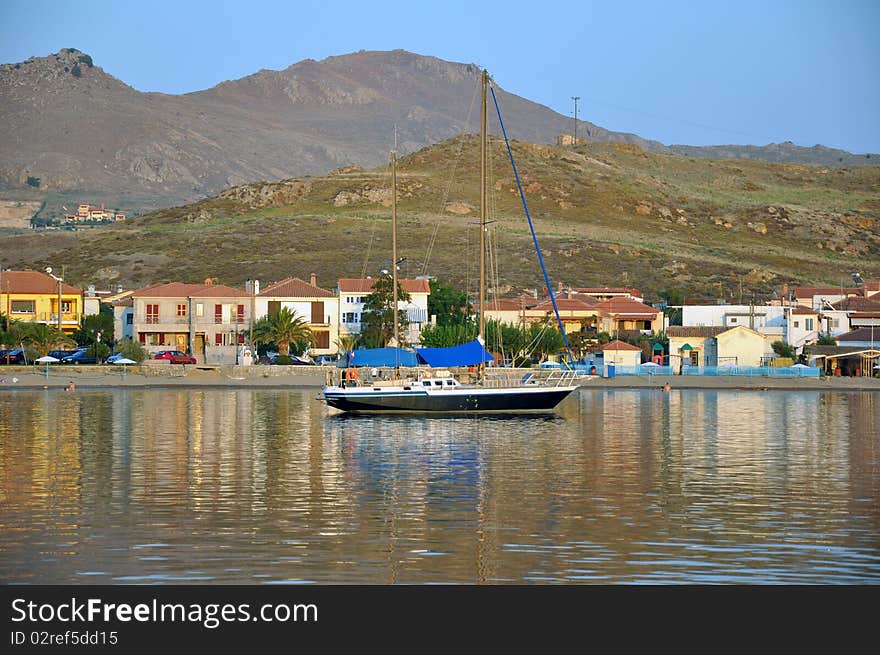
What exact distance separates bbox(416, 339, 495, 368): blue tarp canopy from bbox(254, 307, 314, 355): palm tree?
3340 centimetres

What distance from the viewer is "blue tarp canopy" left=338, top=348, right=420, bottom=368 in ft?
205

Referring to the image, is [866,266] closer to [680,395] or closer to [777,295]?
[777,295]

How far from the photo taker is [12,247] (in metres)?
168

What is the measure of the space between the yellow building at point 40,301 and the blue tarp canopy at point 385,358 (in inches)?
1769

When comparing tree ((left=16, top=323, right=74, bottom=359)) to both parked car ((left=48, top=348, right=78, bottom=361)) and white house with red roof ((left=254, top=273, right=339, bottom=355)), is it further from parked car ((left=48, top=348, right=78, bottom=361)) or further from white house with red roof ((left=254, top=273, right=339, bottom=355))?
white house with red roof ((left=254, top=273, right=339, bottom=355))

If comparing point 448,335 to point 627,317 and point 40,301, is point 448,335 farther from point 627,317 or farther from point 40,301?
point 40,301

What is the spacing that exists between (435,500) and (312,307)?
67758 mm

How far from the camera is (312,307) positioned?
97625mm

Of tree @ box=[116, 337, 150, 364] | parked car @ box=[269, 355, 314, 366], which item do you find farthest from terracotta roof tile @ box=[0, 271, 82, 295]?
parked car @ box=[269, 355, 314, 366]

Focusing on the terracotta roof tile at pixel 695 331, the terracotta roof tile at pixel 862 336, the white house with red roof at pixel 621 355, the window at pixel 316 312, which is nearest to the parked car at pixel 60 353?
the window at pixel 316 312

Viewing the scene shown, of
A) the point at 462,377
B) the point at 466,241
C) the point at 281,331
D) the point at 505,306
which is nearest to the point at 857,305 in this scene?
the point at 505,306
